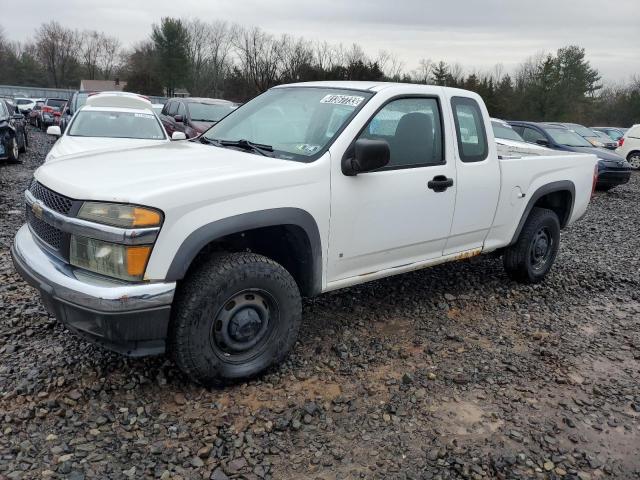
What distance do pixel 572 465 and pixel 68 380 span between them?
291cm

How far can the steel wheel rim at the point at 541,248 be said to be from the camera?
5.50m

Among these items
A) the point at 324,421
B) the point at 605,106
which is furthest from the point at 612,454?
the point at 605,106

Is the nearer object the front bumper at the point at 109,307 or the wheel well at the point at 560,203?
the front bumper at the point at 109,307

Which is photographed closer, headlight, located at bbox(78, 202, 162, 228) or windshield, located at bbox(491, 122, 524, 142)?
headlight, located at bbox(78, 202, 162, 228)

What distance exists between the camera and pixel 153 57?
6400 centimetres

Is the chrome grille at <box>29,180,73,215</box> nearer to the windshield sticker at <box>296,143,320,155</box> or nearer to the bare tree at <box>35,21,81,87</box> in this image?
the windshield sticker at <box>296,143,320,155</box>

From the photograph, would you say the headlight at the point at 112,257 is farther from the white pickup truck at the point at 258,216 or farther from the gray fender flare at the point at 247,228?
the gray fender flare at the point at 247,228

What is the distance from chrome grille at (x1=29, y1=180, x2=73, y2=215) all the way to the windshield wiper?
128 cm

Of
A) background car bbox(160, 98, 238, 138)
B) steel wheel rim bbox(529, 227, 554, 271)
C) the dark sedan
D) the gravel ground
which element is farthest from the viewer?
the dark sedan

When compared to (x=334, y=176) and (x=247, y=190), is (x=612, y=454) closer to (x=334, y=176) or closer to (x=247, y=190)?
(x=334, y=176)

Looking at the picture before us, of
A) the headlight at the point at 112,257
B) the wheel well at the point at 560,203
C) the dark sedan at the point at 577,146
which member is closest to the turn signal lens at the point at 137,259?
the headlight at the point at 112,257

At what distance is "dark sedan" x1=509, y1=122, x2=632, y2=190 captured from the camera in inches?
518

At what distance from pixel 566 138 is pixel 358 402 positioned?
12.9 metres

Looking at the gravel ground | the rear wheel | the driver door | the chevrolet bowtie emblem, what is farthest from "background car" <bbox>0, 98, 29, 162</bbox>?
the rear wheel
